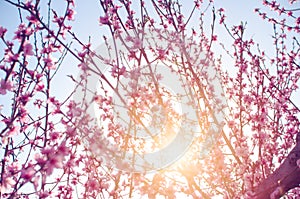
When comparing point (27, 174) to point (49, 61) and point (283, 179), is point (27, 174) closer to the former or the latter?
point (49, 61)

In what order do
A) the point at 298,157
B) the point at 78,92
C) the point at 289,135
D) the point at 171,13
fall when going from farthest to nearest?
1. the point at 289,135
2. the point at 171,13
3. the point at 78,92
4. the point at 298,157

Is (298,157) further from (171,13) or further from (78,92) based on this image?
(171,13)

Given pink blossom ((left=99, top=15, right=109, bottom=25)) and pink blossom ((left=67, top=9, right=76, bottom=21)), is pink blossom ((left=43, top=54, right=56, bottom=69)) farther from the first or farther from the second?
pink blossom ((left=99, top=15, right=109, bottom=25))

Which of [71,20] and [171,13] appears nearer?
[71,20]

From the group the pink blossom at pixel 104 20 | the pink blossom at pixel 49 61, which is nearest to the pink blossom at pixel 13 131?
the pink blossom at pixel 49 61

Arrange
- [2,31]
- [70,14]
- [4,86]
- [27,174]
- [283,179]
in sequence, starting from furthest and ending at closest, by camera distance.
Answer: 1. [70,14]
2. [2,31]
3. [283,179]
4. [4,86]
5. [27,174]

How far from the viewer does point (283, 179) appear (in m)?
2.89

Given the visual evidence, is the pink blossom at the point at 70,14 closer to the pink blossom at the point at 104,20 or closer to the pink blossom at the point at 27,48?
the pink blossom at the point at 104,20

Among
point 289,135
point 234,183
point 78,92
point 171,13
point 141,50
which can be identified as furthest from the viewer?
point 289,135

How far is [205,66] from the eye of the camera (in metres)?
5.78

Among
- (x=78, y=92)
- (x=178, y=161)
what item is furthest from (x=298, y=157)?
(x=78, y=92)

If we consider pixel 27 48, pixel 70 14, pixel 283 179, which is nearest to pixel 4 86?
pixel 27 48

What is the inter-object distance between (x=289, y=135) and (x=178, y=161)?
8.16ft

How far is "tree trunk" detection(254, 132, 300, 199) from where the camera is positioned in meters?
2.85
